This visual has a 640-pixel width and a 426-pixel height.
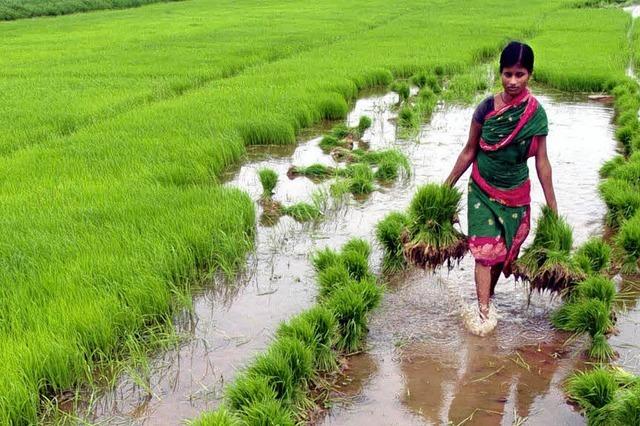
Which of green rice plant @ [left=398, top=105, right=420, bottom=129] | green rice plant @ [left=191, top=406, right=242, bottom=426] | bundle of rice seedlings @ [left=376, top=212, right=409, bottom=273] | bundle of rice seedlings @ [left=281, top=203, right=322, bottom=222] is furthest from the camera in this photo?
green rice plant @ [left=398, top=105, right=420, bottom=129]

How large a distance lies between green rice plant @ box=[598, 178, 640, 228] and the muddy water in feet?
0.54

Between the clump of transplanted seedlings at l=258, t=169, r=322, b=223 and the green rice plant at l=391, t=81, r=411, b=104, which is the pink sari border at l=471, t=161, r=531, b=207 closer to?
the clump of transplanted seedlings at l=258, t=169, r=322, b=223

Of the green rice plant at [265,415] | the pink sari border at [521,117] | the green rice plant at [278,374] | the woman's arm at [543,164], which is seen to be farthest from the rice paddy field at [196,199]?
the pink sari border at [521,117]

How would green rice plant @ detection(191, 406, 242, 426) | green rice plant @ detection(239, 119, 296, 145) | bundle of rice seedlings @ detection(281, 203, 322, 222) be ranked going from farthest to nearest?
green rice plant @ detection(239, 119, 296, 145)
bundle of rice seedlings @ detection(281, 203, 322, 222)
green rice plant @ detection(191, 406, 242, 426)

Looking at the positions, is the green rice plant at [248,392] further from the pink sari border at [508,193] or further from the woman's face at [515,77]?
the woman's face at [515,77]

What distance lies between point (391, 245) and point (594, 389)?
1.87 m

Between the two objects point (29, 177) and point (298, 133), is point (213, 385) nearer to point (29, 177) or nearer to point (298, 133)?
point (29, 177)

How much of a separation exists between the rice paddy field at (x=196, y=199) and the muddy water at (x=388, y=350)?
17 millimetres

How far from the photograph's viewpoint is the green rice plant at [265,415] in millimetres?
2600

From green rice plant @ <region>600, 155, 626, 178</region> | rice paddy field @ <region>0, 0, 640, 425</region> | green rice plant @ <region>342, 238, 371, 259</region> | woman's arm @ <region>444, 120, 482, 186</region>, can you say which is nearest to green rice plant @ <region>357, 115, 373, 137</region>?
rice paddy field @ <region>0, 0, 640, 425</region>

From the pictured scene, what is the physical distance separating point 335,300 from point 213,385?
31.5 inches

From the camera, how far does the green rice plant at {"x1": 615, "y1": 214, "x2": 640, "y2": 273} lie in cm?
430

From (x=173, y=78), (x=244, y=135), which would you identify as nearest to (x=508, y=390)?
(x=244, y=135)

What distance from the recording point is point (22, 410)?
112 inches
